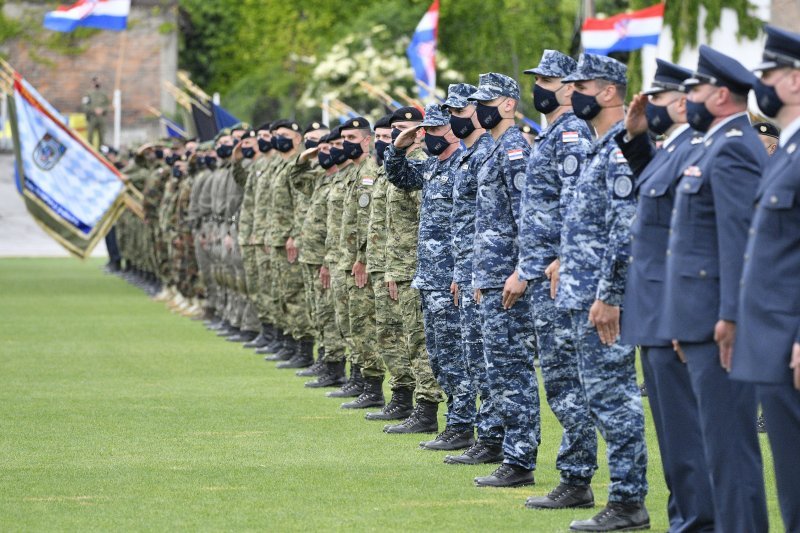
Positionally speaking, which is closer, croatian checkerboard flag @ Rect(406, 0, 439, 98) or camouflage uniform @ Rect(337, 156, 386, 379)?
camouflage uniform @ Rect(337, 156, 386, 379)

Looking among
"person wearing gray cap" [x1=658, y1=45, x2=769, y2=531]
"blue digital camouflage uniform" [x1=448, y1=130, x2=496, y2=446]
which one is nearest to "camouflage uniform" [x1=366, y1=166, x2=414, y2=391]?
"blue digital camouflage uniform" [x1=448, y1=130, x2=496, y2=446]

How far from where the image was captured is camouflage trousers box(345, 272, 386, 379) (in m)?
12.7

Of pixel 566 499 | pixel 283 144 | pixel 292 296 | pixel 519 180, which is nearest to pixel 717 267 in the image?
pixel 566 499

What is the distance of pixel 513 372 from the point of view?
883cm

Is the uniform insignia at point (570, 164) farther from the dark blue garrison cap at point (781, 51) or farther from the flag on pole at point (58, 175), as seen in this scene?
the flag on pole at point (58, 175)

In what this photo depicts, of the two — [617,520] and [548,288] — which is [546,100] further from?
[617,520]

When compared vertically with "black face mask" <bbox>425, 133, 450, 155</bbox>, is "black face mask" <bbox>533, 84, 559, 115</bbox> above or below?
above

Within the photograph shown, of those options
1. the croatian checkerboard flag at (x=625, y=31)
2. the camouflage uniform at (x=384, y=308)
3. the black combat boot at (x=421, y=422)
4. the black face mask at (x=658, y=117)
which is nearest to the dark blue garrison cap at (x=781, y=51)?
the black face mask at (x=658, y=117)

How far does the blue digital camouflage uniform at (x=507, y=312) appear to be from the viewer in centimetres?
873

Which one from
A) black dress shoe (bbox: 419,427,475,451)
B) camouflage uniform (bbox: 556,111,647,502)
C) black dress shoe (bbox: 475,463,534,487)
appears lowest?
black dress shoe (bbox: 419,427,475,451)

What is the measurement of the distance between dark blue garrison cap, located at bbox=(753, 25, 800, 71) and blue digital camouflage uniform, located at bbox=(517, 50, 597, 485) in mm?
2031

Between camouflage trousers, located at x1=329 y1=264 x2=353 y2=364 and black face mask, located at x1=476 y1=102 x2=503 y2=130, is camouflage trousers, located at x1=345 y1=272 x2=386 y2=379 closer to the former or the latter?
camouflage trousers, located at x1=329 y1=264 x2=353 y2=364

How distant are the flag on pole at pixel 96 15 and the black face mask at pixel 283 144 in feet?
44.1

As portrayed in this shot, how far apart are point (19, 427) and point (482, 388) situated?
3.43m
